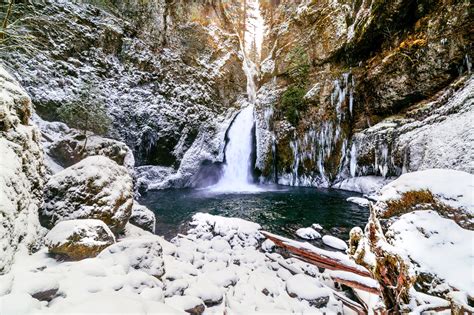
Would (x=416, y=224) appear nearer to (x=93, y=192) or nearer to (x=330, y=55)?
(x=93, y=192)

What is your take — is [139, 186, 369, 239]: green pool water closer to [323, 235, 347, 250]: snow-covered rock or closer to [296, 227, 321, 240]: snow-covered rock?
[296, 227, 321, 240]: snow-covered rock

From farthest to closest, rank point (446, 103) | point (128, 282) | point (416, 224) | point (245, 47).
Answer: point (245, 47) < point (446, 103) < point (128, 282) < point (416, 224)

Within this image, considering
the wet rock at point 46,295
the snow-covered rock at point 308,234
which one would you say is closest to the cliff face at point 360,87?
the snow-covered rock at point 308,234

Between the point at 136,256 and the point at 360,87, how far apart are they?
55.2 feet

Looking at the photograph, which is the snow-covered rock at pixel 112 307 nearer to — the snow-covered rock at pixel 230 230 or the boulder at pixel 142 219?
the snow-covered rock at pixel 230 230

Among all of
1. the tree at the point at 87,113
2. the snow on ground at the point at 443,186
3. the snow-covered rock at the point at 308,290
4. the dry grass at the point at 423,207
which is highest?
the tree at the point at 87,113

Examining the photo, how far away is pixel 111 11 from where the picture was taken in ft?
49.8

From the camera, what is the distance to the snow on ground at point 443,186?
1752mm

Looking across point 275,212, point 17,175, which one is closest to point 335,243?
point 275,212

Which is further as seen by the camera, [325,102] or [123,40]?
[325,102]

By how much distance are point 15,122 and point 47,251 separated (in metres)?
2.00

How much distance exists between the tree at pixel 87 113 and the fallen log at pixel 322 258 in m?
12.8

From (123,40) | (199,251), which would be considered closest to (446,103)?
(199,251)

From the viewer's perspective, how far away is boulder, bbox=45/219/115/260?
2803mm
